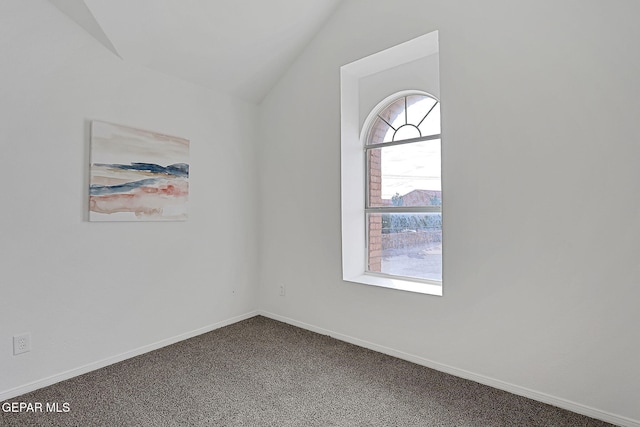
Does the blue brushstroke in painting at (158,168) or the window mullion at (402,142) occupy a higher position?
the window mullion at (402,142)

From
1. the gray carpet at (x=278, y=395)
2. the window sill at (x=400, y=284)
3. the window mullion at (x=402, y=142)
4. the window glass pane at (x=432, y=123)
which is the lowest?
the gray carpet at (x=278, y=395)

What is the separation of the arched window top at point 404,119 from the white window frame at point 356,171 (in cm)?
15

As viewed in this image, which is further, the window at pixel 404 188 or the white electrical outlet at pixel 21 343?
the window at pixel 404 188

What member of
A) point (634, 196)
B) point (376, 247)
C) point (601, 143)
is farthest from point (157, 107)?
point (634, 196)

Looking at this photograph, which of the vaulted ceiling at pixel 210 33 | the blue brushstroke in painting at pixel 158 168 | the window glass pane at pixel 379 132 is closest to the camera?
the vaulted ceiling at pixel 210 33

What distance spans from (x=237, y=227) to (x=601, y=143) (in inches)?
119

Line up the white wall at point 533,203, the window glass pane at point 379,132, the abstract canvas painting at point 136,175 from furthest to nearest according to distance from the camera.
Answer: the window glass pane at point 379,132
the abstract canvas painting at point 136,175
the white wall at point 533,203

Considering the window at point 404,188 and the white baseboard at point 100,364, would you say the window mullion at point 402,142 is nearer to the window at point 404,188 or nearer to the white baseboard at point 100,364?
the window at point 404,188

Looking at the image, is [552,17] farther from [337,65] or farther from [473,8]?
[337,65]

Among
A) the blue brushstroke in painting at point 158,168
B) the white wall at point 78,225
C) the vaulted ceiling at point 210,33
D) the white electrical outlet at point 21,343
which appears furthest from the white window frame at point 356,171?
the white electrical outlet at point 21,343

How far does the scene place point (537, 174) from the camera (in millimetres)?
2041

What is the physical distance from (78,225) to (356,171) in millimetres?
2339

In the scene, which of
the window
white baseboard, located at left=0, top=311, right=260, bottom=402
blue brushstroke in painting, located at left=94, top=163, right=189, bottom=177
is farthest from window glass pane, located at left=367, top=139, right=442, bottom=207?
white baseboard, located at left=0, top=311, right=260, bottom=402

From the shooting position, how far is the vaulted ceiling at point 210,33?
7.73 feet
